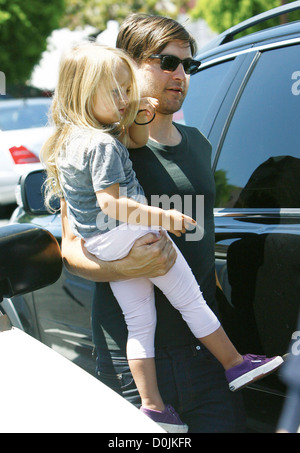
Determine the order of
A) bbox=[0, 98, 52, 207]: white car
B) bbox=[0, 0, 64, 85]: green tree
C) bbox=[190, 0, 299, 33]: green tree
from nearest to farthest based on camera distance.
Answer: bbox=[0, 98, 52, 207]: white car, bbox=[190, 0, 299, 33]: green tree, bbox=[0, 0, 64, 85]: green tree

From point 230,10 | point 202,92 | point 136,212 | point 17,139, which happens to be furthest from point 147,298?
point 230,10

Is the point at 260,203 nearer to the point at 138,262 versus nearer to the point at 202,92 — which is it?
the point at 138,262

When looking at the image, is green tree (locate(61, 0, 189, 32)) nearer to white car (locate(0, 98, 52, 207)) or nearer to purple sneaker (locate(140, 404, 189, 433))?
white car (locate(0, 98, 52, 207))

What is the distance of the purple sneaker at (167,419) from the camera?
170 cm

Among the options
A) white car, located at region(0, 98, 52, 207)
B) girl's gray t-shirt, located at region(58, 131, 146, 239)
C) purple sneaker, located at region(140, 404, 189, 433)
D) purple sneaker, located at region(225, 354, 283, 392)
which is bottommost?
white car, located at region(0, 98, 52, 207)

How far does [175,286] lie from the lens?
1751 mm

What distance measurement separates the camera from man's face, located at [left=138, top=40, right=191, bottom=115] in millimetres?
1919

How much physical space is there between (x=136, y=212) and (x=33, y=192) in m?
1.21

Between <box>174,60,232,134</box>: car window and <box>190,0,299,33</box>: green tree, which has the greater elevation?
<box>190,0,299,33</box>: green tree

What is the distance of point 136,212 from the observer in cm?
167

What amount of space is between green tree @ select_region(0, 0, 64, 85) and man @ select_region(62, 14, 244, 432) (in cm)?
1502

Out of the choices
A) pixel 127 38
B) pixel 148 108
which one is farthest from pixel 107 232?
pixel 127 38

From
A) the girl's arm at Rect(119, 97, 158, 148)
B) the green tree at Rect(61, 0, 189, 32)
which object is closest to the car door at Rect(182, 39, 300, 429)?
the girl's arm at Rect(119, 97, 158, 148)

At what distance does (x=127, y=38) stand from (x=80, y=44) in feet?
0.76
